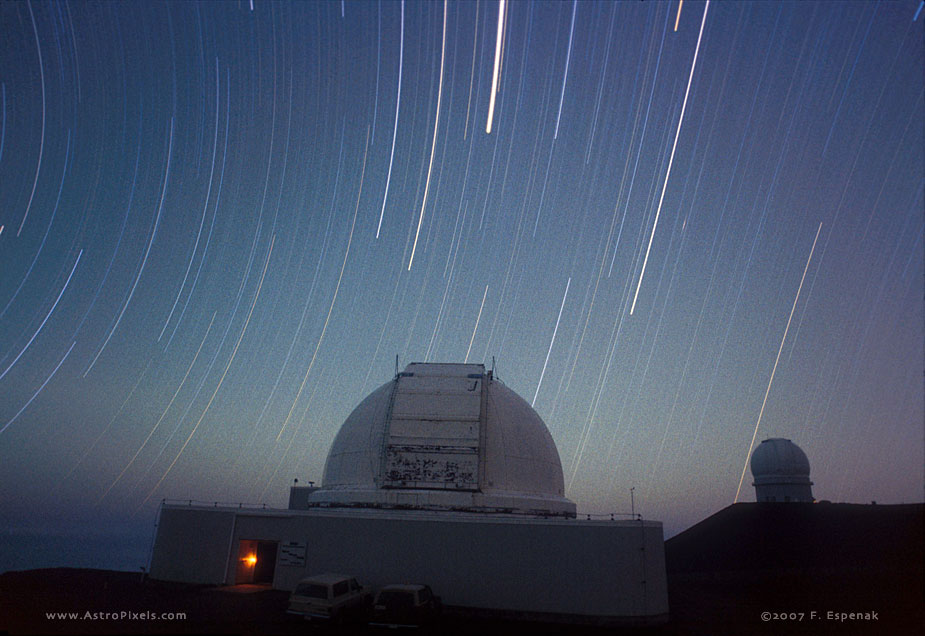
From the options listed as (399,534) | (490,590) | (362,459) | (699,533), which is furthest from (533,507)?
(699,533)

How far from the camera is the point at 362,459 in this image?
809 inches

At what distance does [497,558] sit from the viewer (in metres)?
16.4

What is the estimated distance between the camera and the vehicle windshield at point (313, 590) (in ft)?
44.0

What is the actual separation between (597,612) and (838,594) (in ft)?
43.5

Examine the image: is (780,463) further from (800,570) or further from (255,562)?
(255,562)

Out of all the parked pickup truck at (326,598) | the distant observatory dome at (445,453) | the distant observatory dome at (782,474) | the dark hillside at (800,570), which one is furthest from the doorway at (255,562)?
the distant observatory dome at (782,474)

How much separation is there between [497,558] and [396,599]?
3873mm

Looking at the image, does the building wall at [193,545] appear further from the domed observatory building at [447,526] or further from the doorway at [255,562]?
the doorway at [255,562]

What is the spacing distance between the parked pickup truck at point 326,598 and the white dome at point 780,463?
34455 mm

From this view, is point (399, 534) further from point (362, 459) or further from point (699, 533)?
point (699, 533)

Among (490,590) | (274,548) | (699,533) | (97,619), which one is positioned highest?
(699,533)

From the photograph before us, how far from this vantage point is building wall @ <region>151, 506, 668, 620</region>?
1573 cm

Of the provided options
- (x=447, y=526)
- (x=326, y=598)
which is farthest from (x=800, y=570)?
(x=326, y=598)

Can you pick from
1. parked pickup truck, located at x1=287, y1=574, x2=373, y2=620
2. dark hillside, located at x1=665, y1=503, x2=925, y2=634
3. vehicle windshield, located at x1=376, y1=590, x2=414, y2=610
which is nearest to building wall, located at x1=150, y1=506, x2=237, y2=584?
parked pickup truck, located at x1=287, y1=574, x2=373, y2=620
